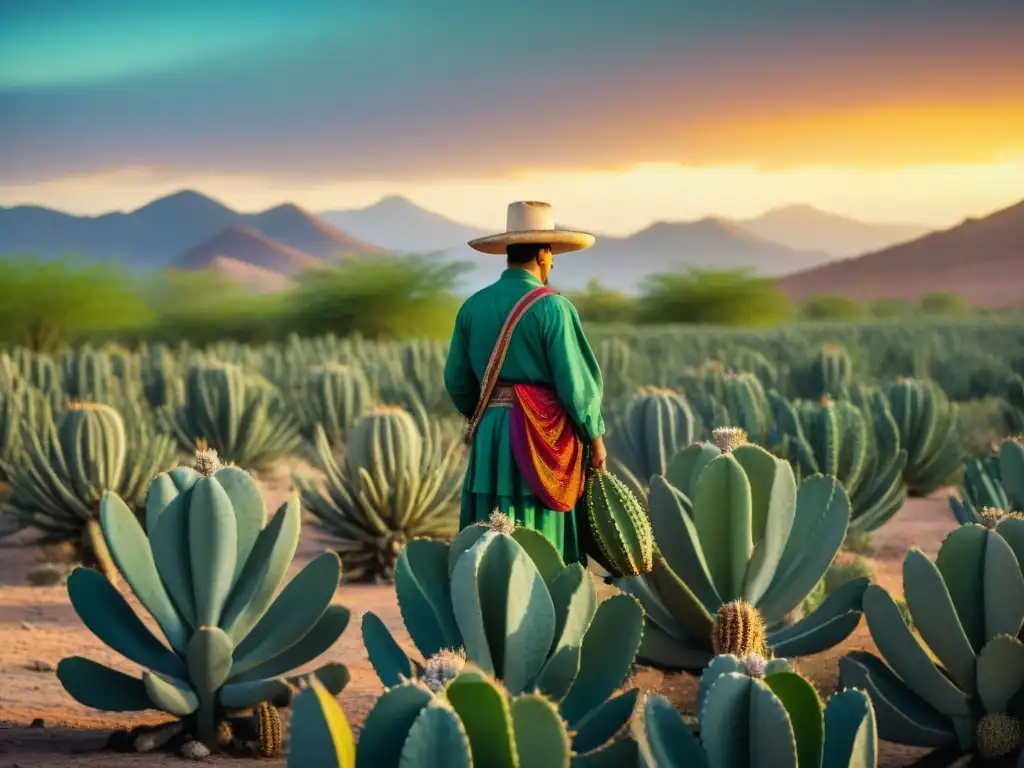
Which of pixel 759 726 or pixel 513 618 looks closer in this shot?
pixel 759 726

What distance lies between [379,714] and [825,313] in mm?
54239

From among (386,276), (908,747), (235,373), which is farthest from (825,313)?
(908,747)

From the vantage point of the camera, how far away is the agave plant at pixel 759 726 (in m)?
2.21

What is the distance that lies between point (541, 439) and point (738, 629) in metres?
0.91

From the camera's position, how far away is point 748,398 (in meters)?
7.45

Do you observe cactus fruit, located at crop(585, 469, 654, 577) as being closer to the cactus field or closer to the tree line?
the cactus field

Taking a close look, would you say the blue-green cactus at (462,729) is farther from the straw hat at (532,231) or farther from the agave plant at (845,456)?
the agave plant at (845,456)

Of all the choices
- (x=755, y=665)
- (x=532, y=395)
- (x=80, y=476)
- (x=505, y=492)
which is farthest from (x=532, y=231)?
(x=80, y=476)

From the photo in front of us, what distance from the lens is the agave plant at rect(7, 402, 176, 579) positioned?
6402 millimetres

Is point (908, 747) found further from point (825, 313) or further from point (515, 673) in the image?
point (825, 313)

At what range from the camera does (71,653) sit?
514cm

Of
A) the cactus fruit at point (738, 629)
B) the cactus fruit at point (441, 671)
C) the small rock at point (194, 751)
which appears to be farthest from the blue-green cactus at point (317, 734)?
the small rock at point (194, 751)

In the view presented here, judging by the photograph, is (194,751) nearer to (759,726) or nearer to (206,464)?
(206,464)

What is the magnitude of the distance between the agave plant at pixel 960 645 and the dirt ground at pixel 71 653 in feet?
1.21
